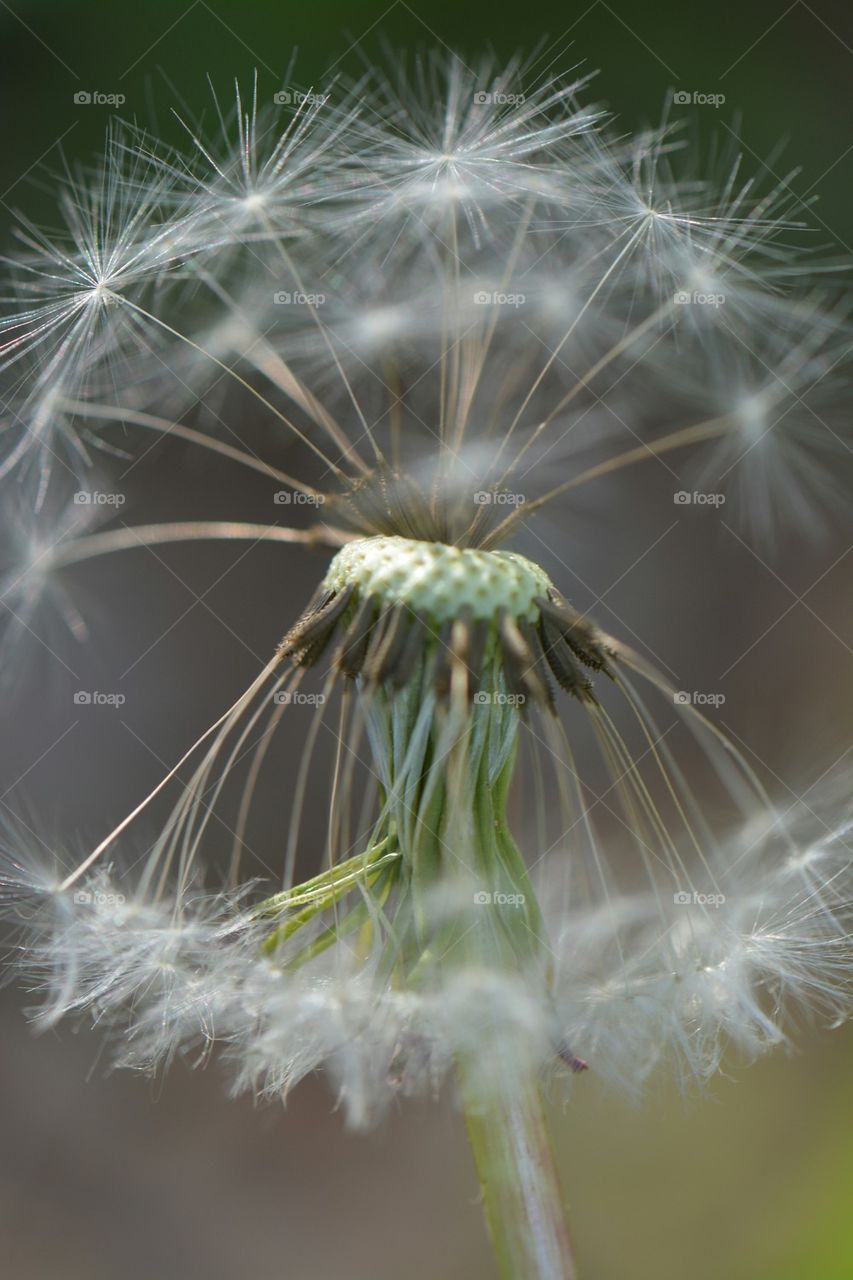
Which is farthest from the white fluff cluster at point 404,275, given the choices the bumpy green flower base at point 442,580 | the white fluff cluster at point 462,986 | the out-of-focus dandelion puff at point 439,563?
the white fluff cluster at point 462,986

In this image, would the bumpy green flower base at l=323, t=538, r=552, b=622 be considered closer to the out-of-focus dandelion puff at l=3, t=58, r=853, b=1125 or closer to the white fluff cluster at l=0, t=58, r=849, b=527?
the out-of-focus dandelion puff at l=3, t=58, r=853, b=1125

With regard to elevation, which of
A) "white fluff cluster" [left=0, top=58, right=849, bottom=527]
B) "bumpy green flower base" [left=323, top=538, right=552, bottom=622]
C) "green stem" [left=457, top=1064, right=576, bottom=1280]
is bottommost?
"green stem" [left=457, top=1064, right=576, bottom=1280]

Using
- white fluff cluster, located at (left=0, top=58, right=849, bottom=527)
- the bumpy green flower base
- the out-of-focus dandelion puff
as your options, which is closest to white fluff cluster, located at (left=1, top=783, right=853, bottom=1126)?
the out-of-focus dandelion puff

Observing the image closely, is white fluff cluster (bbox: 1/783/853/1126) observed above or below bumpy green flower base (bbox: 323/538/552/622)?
below

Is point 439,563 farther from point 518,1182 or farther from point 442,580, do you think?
point 518,1182

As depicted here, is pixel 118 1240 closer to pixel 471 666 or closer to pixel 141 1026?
pixel 141 1026
